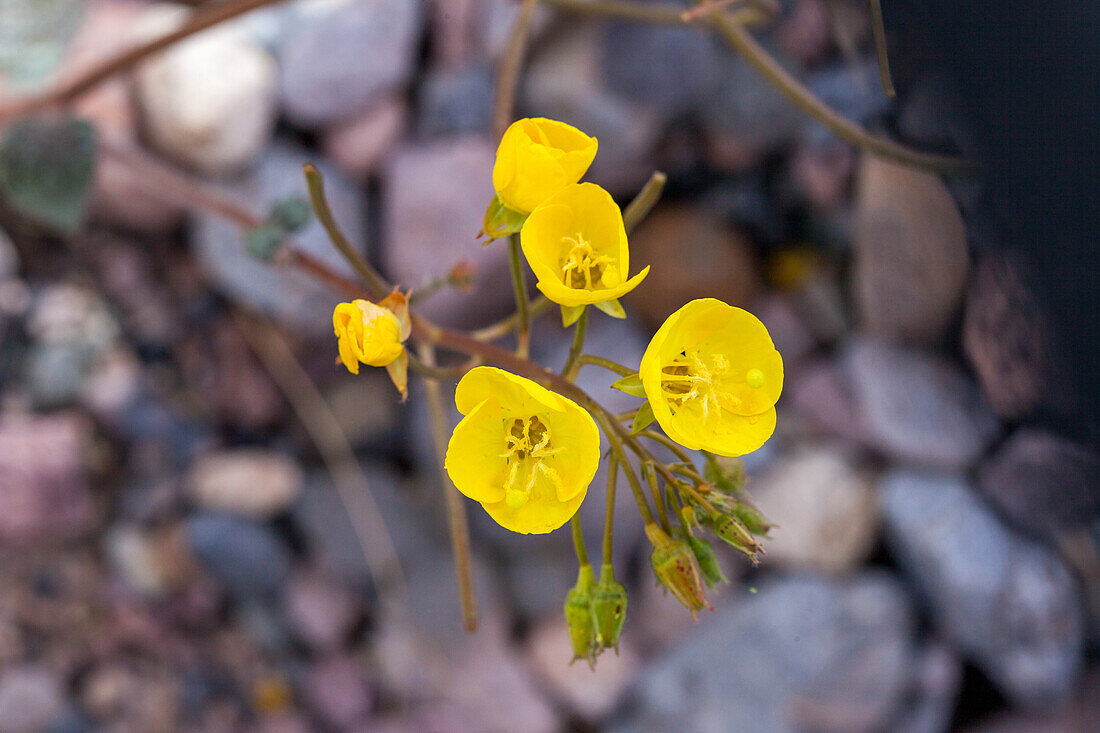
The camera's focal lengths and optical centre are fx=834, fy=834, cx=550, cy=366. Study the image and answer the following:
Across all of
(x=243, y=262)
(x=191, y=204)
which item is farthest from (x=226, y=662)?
(x=191, y=204)

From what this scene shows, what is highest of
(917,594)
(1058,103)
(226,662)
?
(1058,103)

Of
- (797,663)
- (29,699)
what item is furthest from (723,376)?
(29,699)

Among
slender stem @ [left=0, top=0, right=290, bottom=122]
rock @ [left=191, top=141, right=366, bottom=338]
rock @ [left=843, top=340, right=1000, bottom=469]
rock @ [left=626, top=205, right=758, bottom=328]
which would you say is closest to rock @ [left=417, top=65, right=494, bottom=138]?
rock @ [left=191, top=141, right=366, bottom=338]

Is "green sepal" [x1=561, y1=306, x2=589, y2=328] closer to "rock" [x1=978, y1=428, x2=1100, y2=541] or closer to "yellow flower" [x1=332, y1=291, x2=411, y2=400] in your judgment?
"yellow flower" [x1=332, y1=291, x2=411, y2=400]

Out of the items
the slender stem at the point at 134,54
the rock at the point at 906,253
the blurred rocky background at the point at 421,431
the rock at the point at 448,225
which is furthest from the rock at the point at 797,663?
the slender stem at the point at 134,54

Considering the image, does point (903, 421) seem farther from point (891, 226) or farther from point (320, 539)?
point (320, 539)
